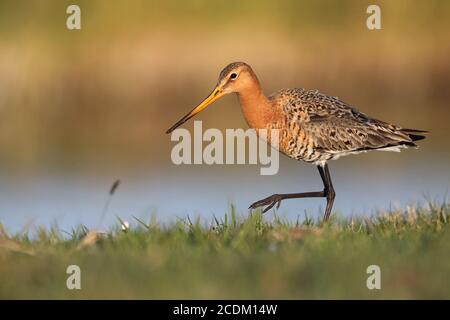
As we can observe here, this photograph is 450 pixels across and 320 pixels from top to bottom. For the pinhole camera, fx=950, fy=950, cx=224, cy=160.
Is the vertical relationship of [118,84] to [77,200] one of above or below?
above

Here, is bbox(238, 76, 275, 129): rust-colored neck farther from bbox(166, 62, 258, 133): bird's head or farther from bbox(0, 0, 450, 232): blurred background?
bbox(0, 0, 450, 232): blurred background

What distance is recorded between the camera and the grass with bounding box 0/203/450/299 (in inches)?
217

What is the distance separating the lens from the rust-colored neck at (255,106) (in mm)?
9227

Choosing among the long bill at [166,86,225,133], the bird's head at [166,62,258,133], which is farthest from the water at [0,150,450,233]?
the bird's head at [166,62,258,133]

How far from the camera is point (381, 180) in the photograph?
14945mm

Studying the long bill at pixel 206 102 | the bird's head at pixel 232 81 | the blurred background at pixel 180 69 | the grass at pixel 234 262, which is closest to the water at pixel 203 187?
the blurred background at pixel 180 69

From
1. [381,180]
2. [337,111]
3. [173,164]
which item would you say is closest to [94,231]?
[337,111]

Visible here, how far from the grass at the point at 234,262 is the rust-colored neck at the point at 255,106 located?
2213mm

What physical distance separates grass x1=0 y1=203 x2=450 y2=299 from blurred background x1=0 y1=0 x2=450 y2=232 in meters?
8.99

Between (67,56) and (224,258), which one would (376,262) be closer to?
(224,258)

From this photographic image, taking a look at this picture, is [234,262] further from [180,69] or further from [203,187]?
[180,69]

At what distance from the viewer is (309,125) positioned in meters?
9.09
